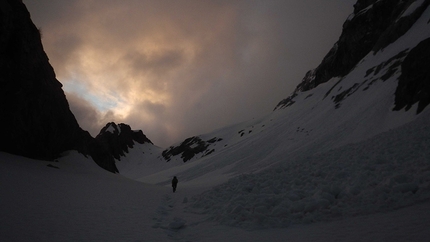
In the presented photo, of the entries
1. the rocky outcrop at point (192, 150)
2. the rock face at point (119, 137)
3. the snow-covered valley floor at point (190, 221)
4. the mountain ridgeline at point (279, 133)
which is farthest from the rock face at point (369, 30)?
the rock face at point (119, 137)

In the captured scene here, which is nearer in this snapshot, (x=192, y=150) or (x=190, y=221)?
(x=190, y=221)

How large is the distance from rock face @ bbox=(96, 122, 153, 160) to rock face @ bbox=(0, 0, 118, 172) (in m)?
80.5

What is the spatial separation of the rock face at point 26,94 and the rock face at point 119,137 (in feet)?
264

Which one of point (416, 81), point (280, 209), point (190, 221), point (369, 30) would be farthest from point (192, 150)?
point (280, 209)

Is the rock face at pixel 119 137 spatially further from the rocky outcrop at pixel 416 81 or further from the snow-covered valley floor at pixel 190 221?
the rocky outcrop at pixel 416 81

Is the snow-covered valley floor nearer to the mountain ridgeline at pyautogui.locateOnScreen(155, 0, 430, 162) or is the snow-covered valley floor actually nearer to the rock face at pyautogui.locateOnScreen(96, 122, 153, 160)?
the mountain ridgeline at pyautogui.locateOnScreen(155, 0, 430, 162)

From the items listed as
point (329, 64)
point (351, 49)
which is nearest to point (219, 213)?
point (351, 49)

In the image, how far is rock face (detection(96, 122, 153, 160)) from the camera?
336ft

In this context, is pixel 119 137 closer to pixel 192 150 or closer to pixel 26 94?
pixel 192 150

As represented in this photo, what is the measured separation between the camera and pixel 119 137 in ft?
373

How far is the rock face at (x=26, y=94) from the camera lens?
57.4ft

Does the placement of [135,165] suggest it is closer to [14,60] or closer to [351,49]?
[14,60]

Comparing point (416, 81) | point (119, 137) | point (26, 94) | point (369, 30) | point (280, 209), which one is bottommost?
point (280, 209)

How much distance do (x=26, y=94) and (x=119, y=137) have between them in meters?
102
